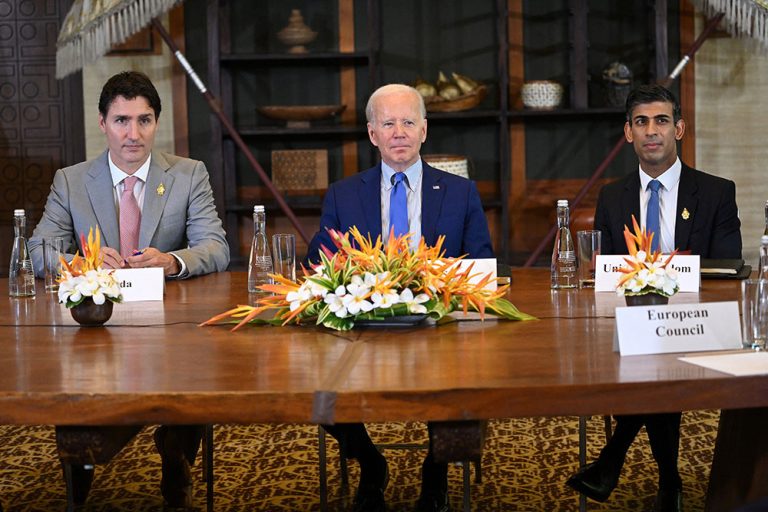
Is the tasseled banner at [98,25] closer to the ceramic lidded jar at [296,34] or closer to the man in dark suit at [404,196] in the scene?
the ceramic lidded jar at [296,34]

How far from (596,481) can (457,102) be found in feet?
11.1

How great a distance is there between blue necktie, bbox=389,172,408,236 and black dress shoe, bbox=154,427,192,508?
1.05m

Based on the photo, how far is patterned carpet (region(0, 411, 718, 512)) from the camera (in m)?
2.98

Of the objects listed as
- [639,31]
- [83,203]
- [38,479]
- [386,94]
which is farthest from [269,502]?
[639,31]

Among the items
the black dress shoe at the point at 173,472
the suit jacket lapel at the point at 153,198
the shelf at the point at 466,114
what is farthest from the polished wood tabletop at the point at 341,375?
the shelf at the point at 466,114

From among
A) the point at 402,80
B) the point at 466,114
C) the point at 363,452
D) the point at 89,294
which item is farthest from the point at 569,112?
the point at 89,294

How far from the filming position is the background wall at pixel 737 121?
5945 millimetres

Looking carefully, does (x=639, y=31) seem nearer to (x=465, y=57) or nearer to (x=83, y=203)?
(x=465, y=57)

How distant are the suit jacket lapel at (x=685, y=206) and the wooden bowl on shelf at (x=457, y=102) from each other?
7.94 feet

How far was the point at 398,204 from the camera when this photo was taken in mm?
3455

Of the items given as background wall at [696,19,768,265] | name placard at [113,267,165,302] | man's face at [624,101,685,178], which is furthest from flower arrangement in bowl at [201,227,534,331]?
background wall at [696,19,768,265]

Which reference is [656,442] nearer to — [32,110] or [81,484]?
[81,484]

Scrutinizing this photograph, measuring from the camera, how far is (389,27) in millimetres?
6004

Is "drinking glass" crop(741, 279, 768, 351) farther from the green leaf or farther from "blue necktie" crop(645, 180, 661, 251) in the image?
"blue necktie" crop(645, 180, 661, 251)
